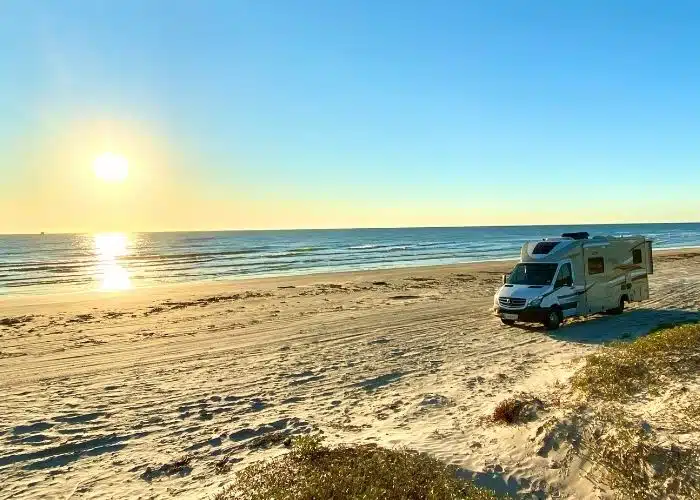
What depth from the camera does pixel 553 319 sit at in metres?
16.0

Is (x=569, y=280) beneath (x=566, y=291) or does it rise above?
above

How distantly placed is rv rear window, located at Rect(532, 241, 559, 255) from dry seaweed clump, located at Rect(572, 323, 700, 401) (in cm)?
615

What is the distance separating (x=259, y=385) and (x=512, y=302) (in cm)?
915

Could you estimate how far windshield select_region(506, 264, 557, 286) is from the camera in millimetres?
16625

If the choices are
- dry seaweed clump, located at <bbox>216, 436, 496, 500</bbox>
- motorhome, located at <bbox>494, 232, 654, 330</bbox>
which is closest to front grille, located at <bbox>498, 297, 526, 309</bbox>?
motorhome, located at <bbox>494, 232, 654, 330</bbox>

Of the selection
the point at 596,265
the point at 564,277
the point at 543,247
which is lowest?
the point at 564,277

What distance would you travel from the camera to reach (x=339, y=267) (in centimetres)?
4734

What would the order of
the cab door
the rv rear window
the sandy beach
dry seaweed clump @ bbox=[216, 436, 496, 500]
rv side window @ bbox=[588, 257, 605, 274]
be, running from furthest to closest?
rv side window @ bbox=[588, 257, 605, 274] < the rv rear window < the cab door < the sandy beach < dry seaweed clump @ bbox=[216, 436, 496, 500]

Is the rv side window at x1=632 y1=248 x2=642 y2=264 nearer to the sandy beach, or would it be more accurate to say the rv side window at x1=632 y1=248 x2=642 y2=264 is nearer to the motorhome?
the motorhome

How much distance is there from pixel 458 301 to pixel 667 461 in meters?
17.0

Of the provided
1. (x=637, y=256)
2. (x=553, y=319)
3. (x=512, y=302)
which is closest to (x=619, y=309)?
(x=637, y=256)

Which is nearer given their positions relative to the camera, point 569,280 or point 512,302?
point 512,302

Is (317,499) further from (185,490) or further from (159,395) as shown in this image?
(159,395)

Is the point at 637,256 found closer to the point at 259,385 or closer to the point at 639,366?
the point at 639,366
